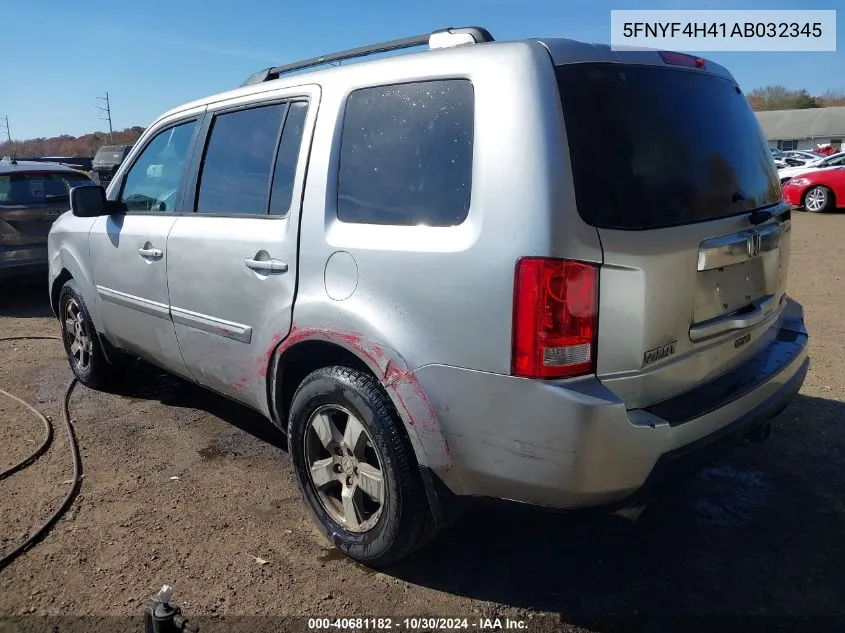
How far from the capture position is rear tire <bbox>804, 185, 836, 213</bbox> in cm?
1672

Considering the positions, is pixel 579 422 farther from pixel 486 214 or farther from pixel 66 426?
pixel 66 426

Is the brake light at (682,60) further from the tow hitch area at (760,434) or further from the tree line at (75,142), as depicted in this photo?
the tree line at (75,142)

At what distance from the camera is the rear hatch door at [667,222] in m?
2.16

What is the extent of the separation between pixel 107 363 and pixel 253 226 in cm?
239

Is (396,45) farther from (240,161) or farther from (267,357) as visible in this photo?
(267,357)

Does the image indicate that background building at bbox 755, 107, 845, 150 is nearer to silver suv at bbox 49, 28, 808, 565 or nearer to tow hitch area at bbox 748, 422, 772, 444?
tow hitch area at bbox 748, 422, 772, 444

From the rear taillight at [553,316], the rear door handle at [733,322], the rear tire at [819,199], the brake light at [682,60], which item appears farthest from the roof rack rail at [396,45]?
the rear tire at [819,199]

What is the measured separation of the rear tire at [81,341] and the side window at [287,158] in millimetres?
2363

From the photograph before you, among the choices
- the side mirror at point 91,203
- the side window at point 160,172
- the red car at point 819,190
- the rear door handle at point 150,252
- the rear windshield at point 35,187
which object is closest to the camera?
the rear door handle at point 150,252

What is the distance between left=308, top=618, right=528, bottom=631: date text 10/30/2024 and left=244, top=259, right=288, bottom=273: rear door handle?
4.58 ft

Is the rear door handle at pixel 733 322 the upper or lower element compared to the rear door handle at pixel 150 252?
lower

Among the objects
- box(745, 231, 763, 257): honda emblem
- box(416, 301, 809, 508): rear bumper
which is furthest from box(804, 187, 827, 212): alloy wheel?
box(416, 301, 809, 508): rear bumper

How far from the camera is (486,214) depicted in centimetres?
220

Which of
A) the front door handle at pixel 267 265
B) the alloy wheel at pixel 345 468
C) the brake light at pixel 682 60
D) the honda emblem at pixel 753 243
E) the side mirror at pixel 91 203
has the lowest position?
the alloy wheel at pixel 345 468
